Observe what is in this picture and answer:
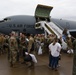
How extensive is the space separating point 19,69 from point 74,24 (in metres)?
18.1

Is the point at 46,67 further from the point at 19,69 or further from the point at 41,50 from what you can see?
the point at 41,50

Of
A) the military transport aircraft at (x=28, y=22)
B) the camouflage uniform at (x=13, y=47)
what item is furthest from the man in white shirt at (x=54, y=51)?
the military transport aircraft at (x=28, y=22)

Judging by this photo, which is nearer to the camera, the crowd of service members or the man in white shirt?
the man in white shirt

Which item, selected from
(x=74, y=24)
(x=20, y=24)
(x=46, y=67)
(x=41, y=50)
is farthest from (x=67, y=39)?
(x=74, y=24)

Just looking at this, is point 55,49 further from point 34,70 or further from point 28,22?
point 28,22

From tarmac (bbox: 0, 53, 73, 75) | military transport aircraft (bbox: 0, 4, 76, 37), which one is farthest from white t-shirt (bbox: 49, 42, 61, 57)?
military transport aircraft (bbox: 0, 4, 76, 37)

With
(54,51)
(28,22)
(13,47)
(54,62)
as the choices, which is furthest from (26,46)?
(28,22)

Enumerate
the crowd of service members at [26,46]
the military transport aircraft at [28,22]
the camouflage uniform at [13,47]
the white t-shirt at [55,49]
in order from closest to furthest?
the white t-shirt at [55,49], the crowd of service members at [26,46], the camouflage uniform at [13,47], the military transport aircraft at [28,22]

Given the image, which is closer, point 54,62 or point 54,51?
point 54,51

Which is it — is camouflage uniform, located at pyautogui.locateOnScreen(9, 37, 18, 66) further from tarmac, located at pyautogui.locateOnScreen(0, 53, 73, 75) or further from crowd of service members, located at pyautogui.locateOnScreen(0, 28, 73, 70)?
tarmac, located at pyautogui.locateOnScreen(0, 53, 73, 75)

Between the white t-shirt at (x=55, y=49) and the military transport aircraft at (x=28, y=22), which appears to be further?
the military transport aircraft at (x=28, y=22)

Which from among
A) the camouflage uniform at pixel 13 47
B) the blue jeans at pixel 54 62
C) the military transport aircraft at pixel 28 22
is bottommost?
the military transport aircraft at pixel 28 22

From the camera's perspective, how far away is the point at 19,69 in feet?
35.1

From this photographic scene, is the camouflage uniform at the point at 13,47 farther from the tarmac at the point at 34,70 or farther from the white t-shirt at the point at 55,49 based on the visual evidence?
the white t-shirt at the point at 55,49
